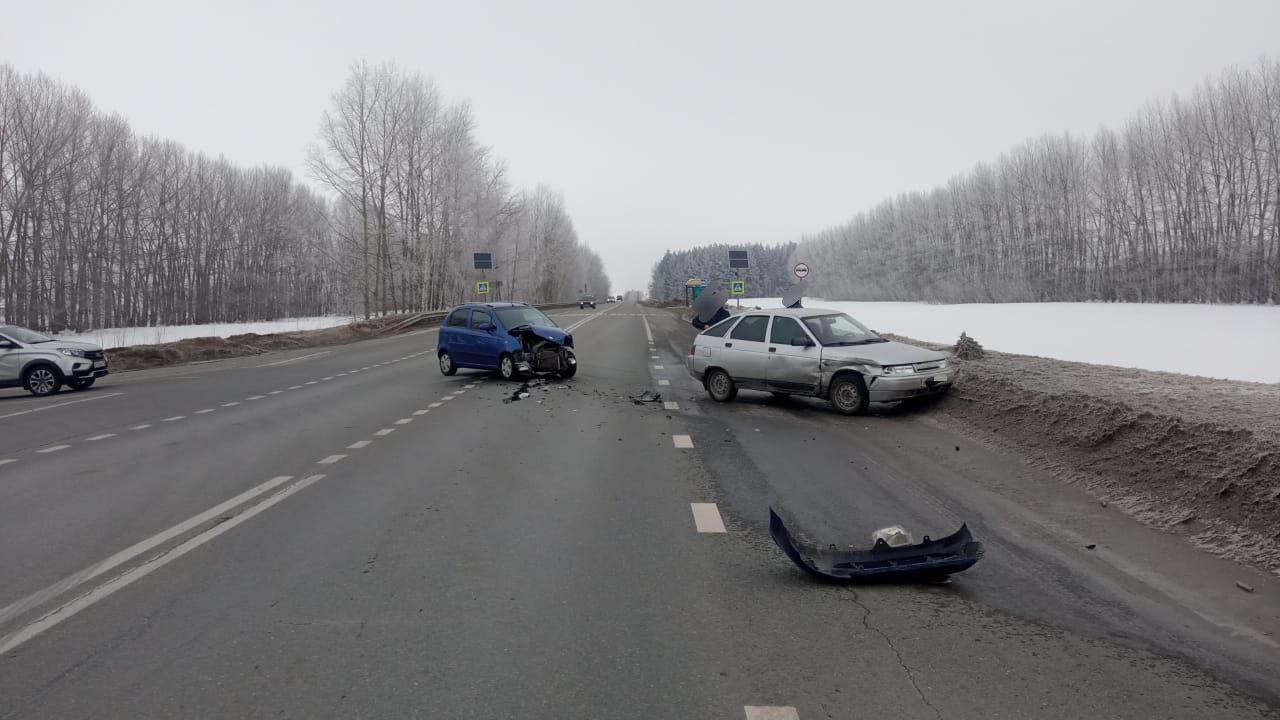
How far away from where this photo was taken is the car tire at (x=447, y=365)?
56.9ft

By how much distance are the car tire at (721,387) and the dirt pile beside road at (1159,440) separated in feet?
→ 11.2

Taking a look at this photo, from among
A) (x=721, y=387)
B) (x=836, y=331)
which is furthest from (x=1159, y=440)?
(x=721, y=387)

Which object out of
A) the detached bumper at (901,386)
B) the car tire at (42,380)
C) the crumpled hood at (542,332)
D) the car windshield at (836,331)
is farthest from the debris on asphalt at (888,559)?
the car tire at (42,380)

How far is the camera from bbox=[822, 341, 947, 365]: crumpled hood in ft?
34.2

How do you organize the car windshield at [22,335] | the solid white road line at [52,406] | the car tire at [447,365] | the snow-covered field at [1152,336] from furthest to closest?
1. the car tire at [447,365]
2. the car windshield at [22,335]
3. the snow-covered field at [1152,336]
4. the solid white road line at [52,406]

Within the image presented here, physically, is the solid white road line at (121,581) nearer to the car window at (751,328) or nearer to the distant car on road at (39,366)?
the car window at (751,328)

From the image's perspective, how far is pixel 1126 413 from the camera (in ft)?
25.0

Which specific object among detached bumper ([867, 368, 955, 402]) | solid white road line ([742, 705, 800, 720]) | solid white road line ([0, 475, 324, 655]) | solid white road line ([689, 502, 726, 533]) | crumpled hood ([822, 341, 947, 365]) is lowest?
solid white road line ([742, 705, 800, 720])

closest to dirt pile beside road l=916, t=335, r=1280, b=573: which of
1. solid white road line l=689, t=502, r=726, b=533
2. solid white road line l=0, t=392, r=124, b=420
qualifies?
solid white road line l=689, t=502, r=726, b=533

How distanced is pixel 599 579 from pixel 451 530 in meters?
1.61

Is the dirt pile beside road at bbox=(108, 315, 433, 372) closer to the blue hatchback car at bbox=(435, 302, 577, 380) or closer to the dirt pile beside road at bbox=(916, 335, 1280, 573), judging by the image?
the blue hatchback car at bbox=(435, 302, 577, 380)

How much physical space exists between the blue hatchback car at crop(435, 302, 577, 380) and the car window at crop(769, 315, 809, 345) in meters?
5.97

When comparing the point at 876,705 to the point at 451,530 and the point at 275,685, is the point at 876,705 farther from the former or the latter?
the point at 451,530

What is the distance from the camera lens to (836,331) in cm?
1155
